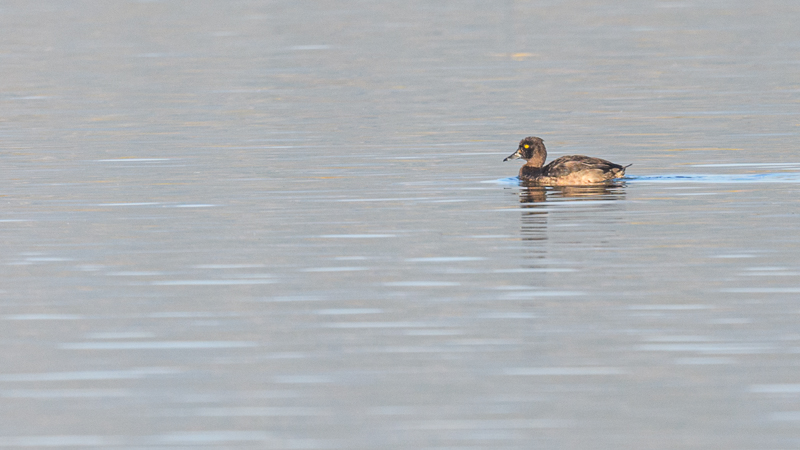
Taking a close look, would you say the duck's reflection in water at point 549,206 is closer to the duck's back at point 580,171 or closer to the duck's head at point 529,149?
the duck's back at point 580,171

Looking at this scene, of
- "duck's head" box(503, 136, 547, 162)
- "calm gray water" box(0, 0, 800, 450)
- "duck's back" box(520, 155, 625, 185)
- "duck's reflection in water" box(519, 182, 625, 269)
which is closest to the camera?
"calm gray water" box(0, 0, 800, 450)

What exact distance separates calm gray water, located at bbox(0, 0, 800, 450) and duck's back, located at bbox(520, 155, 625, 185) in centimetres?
34

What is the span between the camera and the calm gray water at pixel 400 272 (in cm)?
1115

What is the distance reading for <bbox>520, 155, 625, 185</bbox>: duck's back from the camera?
72.6 feet

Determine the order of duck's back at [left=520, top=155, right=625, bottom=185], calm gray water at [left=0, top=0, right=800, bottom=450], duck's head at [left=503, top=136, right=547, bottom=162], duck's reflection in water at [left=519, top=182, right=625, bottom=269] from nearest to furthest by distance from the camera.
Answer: calm gray water at [left=0, top=0, right=800, bottom=450]
duck's reflection in water at [left=519, top=182, right=625, bottom=269]
duck's back at [left=520, top=155, right=625, bottom=185]
duck's head at [left=503, top=136, right=547, bottom=162]

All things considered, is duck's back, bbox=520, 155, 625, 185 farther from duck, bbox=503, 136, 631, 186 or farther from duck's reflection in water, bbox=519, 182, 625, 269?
duck's reflection in water, bbox=519, 182, 625, 269

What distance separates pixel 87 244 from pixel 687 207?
7.38 m

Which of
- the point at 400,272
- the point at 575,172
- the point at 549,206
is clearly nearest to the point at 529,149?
the point at 575,172

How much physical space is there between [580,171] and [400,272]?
705cm

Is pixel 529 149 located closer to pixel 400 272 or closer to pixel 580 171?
pixel 580 171

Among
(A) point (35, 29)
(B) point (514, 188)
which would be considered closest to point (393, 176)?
(B) point (514, 188)

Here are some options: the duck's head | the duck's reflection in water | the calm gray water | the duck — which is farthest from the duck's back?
the duck's head

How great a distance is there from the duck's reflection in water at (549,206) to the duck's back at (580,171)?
0.11 metres

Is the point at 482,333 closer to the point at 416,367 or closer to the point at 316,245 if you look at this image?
the point at 416,367
